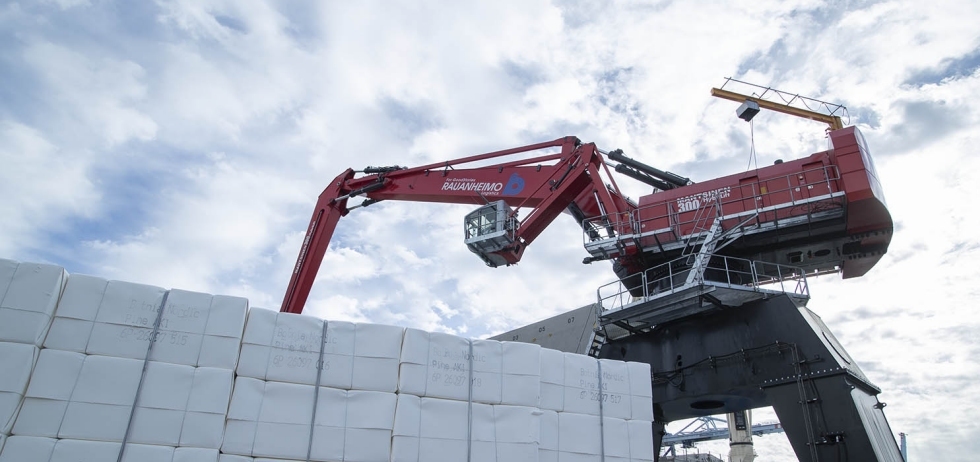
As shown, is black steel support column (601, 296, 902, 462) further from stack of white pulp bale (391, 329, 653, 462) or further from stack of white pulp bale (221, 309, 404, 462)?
stack of white pulp bale (221, 309, 404, 462)

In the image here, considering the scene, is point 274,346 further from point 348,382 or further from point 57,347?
point 57,347

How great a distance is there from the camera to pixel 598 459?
9250 millimetres

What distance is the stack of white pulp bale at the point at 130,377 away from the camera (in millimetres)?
7004

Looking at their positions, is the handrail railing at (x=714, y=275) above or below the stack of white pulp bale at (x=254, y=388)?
above

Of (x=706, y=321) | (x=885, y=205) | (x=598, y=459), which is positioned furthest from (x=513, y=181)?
(x=598, y=459)

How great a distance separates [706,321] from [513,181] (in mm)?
6946

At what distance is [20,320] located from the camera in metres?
7.12

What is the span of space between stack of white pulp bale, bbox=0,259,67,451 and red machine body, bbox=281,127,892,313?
439 inches

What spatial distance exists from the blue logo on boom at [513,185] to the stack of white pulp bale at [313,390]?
10156 mm

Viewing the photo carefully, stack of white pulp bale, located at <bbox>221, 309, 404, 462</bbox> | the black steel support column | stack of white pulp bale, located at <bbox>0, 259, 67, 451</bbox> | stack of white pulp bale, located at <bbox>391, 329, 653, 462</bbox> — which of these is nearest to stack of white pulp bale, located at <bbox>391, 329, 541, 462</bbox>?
stack of white pulp bale, located at <bbox>391, 329, 653, 462</bbox>

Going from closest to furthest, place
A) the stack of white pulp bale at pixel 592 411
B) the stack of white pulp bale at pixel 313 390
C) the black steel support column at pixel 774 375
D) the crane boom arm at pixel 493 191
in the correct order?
the stack of white pulp bale at pixel 313 390 < the stack of white pulp bale at pixel 592 411 < the black steel support column at pixel 774 375 < the crane boom arm at pixel 493 191

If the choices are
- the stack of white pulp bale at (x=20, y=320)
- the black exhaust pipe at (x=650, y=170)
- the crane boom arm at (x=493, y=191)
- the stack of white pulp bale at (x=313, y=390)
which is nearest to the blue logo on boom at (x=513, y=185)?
the crane boom arm at (x=493, y=191)

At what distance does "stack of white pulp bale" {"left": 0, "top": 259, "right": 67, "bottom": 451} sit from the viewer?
6.86 m

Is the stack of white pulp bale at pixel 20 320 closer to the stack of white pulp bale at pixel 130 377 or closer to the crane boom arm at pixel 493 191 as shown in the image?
the stack of white pulp bale at pixel 130 377
